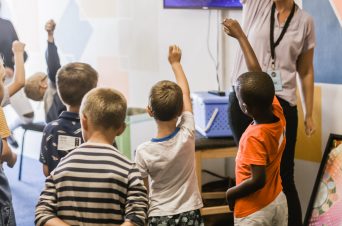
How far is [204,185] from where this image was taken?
3109mm

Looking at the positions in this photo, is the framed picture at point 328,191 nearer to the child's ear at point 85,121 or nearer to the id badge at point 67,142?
the id badge at point 67,142

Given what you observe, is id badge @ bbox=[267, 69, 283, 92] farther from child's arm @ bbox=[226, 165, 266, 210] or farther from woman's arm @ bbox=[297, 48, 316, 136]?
child's arm @ bbox=[226, 165, 266, 210]

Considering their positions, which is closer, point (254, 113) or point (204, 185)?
point (254, 113)

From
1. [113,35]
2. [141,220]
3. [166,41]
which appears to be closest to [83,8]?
[113,35]

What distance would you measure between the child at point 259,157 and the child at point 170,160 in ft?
0.60

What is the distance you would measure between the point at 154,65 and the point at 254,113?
1.73 metres

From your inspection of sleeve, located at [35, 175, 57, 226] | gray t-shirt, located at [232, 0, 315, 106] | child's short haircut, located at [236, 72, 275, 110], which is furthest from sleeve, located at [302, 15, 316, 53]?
sleeve, located at [35, 175, 57, 226]

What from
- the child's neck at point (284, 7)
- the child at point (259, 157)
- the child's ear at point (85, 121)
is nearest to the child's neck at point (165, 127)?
the child at point (259, 157)

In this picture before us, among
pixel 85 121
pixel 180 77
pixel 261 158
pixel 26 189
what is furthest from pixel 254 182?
pixel 26 189

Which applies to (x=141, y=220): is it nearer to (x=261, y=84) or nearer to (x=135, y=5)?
(x=261, y=84)

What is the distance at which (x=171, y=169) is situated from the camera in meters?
1.72

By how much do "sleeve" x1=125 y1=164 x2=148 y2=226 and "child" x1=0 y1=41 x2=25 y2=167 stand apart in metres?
0.63

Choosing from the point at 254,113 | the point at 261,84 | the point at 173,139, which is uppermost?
the point at 261,84

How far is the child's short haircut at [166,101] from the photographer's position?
5.47 ft
